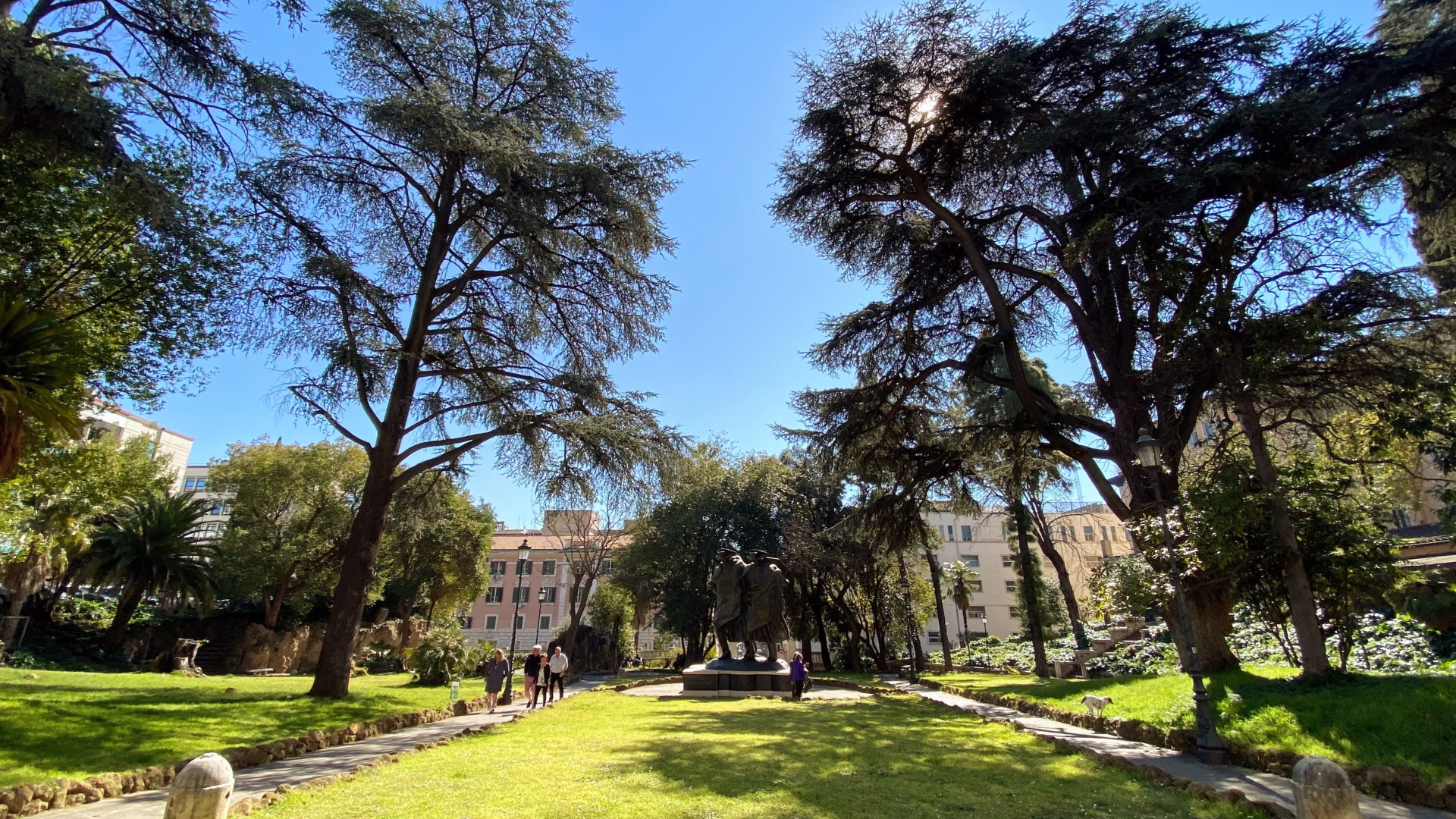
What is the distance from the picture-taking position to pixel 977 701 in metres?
17.2

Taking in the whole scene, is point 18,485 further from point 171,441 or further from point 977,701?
point 171,441

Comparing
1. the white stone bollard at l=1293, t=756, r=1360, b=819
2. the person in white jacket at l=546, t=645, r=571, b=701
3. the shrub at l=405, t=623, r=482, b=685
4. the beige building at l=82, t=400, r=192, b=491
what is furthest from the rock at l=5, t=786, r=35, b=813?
the beige building at l=82, t=400, r=192, b=491

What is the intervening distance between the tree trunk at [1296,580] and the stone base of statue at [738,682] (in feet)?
39.7

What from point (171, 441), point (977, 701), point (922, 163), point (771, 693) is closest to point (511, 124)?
point (922, 163)

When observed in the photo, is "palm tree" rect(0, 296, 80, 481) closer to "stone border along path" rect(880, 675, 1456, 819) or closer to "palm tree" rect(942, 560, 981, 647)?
"stone border along path" rect(880, 675, 1456, 819)

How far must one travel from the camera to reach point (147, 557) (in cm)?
2619

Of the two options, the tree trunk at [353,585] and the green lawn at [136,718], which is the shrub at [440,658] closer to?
the green lawn at [136,718]

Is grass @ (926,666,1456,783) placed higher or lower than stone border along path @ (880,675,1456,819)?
higher

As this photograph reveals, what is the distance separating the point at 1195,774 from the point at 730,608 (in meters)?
14.6

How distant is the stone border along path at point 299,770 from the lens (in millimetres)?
5637

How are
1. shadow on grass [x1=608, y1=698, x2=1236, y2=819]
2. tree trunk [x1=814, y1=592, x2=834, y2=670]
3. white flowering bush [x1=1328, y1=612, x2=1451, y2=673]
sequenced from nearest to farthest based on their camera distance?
shadow on grass [x1=608, y1=698, x2=1236, y2=819] < white flowering bush [x1=1328, y1=612, x2=1451, y2=673] < tree trunk [x1=814, y1=592, x2=834, y2=670]

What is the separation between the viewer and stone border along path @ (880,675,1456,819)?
591cm

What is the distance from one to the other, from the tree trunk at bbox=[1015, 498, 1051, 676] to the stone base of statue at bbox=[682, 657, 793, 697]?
970 centimetres

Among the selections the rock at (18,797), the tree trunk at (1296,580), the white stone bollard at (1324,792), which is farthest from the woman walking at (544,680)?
the white stone bollard at (1324,792)
